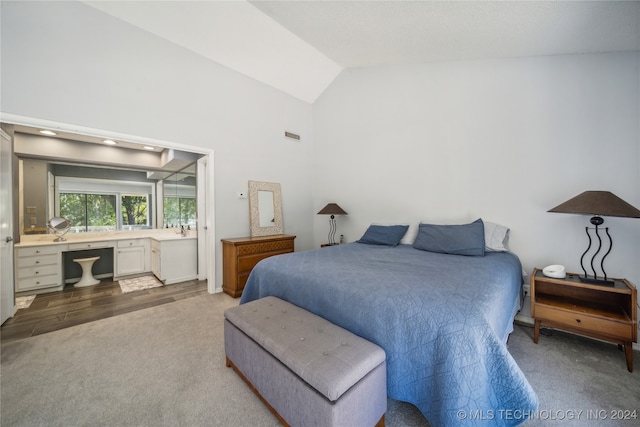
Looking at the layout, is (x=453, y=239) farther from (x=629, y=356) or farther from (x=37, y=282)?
(x=37, y=282)

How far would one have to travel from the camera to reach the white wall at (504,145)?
90.4 inches

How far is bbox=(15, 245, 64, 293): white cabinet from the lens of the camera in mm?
3383

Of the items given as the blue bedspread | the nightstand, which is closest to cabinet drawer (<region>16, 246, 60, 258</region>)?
the blue bedspread

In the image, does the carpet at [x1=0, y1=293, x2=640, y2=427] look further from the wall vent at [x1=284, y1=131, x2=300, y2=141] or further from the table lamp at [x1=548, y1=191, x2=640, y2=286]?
the wall vent at [x1=284, y1=131, x2=300, y2=141]

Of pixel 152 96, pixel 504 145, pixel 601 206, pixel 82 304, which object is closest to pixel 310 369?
pixel 601 206

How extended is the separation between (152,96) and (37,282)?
3.19 meters

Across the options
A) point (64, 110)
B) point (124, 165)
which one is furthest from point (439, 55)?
point (124, 165)

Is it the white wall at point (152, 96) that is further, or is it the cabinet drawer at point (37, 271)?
the cabinet drawer at point (37, 271)

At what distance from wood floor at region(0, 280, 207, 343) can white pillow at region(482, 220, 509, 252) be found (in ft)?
12.6

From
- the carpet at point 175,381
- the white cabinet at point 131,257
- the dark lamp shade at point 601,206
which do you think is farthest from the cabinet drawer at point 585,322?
the white cabinet at point 131,257

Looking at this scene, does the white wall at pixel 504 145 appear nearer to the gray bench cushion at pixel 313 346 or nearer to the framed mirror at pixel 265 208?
the framed mirror at pixel 265 208

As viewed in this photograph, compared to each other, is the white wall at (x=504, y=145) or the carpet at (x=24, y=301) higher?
the white wall at (x=504, y=145)

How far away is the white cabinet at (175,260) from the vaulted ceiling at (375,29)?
9.70 feet

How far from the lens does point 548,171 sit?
→ 102 inches
